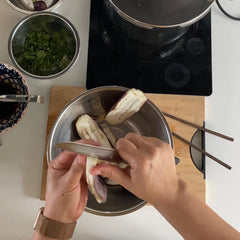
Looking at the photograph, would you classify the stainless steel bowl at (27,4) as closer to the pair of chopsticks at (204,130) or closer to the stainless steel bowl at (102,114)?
the stainless steel bowl at (102,114)

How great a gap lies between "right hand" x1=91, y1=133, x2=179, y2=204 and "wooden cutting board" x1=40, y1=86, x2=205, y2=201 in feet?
0.70

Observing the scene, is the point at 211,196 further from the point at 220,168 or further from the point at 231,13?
the point at 231,13

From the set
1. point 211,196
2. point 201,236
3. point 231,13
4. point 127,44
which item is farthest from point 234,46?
point 201,236

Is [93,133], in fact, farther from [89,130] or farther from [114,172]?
[114,172]

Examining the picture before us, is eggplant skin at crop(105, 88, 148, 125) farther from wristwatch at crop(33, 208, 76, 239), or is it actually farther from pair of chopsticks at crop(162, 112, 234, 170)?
wristwatch at crop(33, 208, 76, 239)

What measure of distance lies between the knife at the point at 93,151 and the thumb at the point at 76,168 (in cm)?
3

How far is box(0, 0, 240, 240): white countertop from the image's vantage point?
2.49 ft

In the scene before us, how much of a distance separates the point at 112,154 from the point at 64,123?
185 mm

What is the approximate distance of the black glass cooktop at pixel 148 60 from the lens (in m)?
0.78

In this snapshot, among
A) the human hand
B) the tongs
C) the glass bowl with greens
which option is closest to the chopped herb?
the glass bowl with greens

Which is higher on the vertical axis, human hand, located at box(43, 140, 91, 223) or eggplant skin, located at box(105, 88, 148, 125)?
eggplant skin, located at box(105, 88, 148, 125)

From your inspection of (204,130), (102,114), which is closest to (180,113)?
(204,130)

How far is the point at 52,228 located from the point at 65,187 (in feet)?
0.31

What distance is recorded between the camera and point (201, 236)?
1.73 ft
